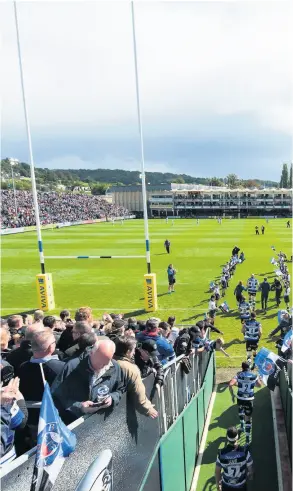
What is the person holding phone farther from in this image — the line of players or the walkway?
the walkway

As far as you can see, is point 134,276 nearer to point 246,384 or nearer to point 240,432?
point 240,432

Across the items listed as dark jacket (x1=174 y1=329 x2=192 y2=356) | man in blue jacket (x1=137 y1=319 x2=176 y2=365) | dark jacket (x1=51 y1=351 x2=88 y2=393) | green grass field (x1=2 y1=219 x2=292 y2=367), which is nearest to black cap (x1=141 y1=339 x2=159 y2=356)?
man in blue jacket (x1=137 y1=319 x2=176 y2=365)

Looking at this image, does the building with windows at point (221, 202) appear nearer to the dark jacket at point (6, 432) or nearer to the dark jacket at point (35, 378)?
the dark jacket at point (35, 378)

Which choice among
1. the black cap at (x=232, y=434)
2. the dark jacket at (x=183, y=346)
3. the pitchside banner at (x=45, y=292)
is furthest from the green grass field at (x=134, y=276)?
the black cap at (x=232, y=434)

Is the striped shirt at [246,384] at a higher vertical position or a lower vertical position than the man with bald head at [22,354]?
lower

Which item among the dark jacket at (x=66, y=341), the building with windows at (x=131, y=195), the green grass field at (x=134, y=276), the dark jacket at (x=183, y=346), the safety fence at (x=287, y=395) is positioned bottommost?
the green grass field at (x=134, y=276)

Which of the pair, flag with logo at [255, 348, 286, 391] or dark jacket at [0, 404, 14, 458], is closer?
dark jacket at [0, 404, 14, 458]

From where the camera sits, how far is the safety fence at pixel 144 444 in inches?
96.7

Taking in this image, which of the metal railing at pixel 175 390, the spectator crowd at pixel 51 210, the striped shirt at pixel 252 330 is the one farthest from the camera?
the spectator crowd at pixel 51 210

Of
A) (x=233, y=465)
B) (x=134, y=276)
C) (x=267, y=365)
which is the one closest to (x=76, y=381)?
(x=233, y=465)

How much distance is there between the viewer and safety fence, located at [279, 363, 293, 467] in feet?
20.7

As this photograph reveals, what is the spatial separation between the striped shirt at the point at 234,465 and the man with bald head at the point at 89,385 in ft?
8.34

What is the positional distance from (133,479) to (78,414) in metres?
1.14

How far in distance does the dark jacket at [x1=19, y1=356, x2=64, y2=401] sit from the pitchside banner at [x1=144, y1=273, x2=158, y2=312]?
1022 centimetres
